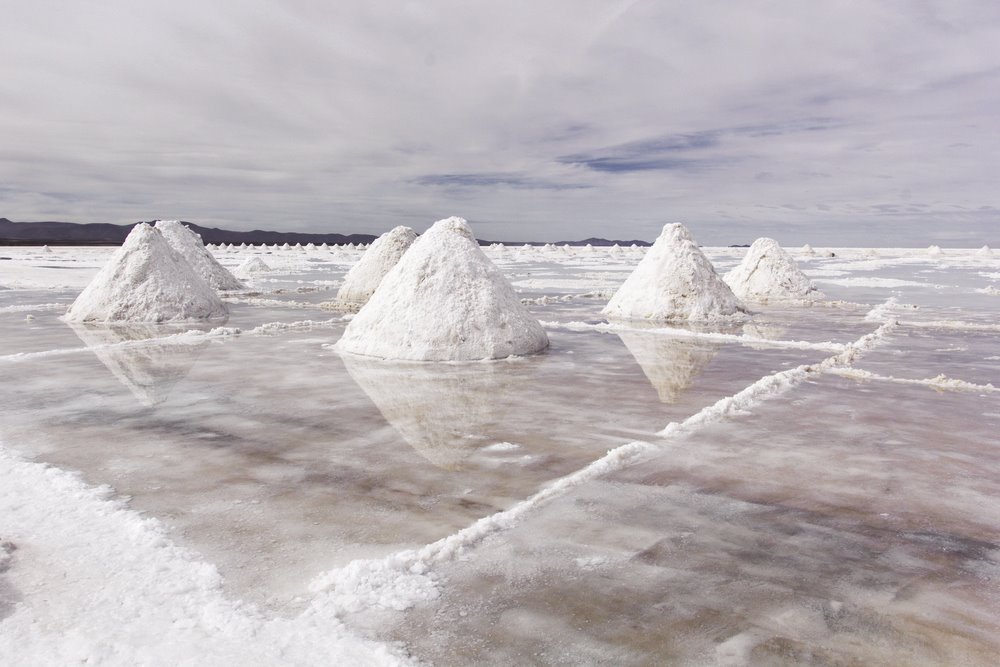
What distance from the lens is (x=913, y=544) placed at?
2908 millimetres

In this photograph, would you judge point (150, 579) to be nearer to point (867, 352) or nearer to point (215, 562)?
point (215, 562)

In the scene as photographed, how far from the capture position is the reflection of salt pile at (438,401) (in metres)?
4.39

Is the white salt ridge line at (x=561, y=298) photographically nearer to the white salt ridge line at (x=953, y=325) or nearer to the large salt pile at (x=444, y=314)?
the large salt pile at (x=444, y=314)

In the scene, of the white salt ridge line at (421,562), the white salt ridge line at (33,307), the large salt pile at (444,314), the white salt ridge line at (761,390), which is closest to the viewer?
the white salt ridge line at (421,562)

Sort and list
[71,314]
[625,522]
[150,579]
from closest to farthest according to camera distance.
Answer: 1. [150,579]
2. [625,522]
3. [71,314]

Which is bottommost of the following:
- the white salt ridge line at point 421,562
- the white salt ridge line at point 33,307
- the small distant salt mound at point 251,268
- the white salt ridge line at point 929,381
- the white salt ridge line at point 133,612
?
the white salt ridge line at point 33,307

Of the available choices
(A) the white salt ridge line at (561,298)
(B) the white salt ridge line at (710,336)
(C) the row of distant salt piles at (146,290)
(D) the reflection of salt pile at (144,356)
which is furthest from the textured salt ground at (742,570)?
(A) the white salt ridge line at (561,298)

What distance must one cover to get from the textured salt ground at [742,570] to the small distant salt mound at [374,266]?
1201 centimetres

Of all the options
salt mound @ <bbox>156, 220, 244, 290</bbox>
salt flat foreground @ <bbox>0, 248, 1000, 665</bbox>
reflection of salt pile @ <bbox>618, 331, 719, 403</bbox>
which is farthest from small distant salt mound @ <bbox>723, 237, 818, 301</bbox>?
salt mound @ <bbox>156, 220, 244, 290</bbox>

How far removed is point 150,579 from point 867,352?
820cm

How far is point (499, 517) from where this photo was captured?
3.12m

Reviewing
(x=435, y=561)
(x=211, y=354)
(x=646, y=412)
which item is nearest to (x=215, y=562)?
(x=435, y=561)

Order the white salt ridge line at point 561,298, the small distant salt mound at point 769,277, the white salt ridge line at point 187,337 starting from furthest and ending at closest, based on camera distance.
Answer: the small distant salt mound at point 769,277, the white salt ridge line at point 561,298, the white salt ridge line at point 187,337

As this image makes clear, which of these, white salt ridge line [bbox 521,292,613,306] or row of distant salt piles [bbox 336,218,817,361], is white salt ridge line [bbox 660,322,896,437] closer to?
row of distant salt piles [bbox 336,218,817,361]
